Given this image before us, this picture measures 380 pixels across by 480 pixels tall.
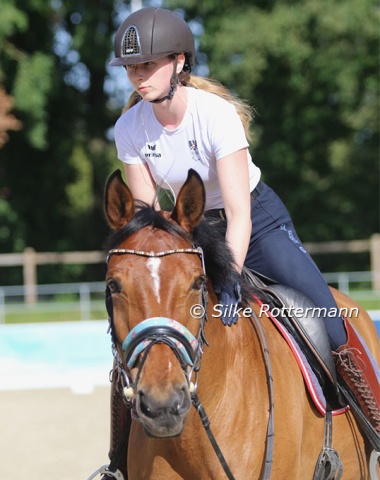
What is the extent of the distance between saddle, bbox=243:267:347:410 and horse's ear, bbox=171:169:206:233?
72 centimetres

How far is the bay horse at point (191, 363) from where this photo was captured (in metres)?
2.71

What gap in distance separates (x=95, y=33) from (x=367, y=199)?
33.5 ft

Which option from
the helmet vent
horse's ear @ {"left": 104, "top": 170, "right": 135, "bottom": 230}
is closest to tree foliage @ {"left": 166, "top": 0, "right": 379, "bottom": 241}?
the helmet vent

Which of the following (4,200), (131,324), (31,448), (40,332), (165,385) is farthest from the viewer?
(4,200)

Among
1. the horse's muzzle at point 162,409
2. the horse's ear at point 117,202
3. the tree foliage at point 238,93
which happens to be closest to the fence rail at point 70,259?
the tree foliage at point 238,93

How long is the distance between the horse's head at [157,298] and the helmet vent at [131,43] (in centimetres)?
68

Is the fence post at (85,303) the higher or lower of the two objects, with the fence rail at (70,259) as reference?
lower

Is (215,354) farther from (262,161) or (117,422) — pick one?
(262,161)

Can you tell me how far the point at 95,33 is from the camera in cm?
2228

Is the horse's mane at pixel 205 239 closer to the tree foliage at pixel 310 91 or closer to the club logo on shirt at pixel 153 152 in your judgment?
the club logo on shirt at pixel 153 152

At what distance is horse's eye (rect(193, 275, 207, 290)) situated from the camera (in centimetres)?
288

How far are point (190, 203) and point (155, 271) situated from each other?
0.35 m

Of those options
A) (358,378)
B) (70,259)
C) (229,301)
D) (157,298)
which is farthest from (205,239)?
(70,259)

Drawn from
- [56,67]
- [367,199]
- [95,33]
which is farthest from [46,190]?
[367,199]
